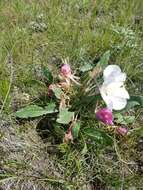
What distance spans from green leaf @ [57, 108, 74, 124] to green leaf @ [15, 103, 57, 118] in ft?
0.18

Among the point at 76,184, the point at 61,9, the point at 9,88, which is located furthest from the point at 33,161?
the point at 61,9

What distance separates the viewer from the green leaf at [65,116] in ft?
6.84

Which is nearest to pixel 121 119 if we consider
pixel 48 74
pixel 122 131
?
pixel 122 131

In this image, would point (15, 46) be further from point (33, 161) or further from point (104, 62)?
point (33, 161)

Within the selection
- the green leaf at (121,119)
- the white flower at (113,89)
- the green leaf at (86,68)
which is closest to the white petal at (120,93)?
the white flower at (113,89)

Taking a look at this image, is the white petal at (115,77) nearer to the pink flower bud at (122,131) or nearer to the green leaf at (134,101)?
the green leaf at (134,101)

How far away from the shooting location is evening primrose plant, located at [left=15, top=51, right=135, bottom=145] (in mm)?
2066

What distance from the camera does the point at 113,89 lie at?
2.07 metres

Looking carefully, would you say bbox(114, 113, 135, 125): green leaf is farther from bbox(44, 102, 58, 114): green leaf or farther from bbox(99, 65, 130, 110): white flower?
bbox(44, 102, 58, 114): green leaf

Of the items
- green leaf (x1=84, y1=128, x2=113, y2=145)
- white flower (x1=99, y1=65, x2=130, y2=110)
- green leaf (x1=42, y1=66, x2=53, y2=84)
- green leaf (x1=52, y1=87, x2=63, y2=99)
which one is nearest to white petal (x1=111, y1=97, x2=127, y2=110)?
white flower (x1=99, y1=65, x2=130, y2=110)

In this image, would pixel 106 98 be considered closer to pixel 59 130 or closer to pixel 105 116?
pixel 105 116

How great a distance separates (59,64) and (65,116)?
485 mm

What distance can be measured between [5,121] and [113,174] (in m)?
0.55

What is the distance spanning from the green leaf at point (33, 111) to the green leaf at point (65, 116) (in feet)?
0.18
